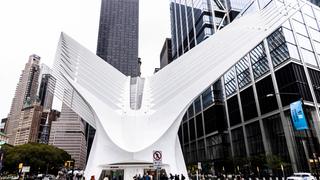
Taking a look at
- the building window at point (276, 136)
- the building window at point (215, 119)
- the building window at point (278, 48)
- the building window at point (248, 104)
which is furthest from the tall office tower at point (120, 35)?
the building window at point (276, 136)

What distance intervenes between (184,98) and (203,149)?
38.9m

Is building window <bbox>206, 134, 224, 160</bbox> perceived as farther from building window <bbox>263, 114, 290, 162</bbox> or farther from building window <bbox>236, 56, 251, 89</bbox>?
building window <bbox>263, 114, 290, 162</bbox>

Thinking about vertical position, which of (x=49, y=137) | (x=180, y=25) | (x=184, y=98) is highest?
(x=180, y=25)

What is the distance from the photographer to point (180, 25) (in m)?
92.8

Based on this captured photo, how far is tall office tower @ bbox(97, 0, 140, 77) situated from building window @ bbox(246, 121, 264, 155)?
390ft

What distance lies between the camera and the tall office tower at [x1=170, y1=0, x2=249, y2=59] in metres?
66.9

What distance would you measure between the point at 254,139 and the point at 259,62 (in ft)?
46.6

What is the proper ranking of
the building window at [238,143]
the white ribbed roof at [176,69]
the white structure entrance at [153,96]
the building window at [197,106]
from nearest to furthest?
the white structure entrance at [153,96] < the white ribbed roof at [176,69] < the building window at [238,143] < the building window at [197,106]

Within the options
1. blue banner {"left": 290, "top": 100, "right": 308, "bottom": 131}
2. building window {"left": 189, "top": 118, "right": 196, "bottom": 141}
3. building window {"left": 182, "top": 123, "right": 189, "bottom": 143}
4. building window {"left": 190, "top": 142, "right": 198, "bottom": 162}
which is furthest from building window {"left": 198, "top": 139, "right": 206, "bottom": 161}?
blue banner {"left": 290, "top": 100, "right": 308, "bottom": 131}

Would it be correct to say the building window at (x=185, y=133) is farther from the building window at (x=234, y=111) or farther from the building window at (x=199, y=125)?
the building window at (x=234, y=111)

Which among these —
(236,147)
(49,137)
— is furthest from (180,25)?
(49,137)

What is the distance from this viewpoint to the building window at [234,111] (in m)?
50.2

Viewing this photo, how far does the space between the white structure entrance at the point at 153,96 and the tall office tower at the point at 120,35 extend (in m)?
125

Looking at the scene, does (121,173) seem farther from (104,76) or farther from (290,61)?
(290,61)
